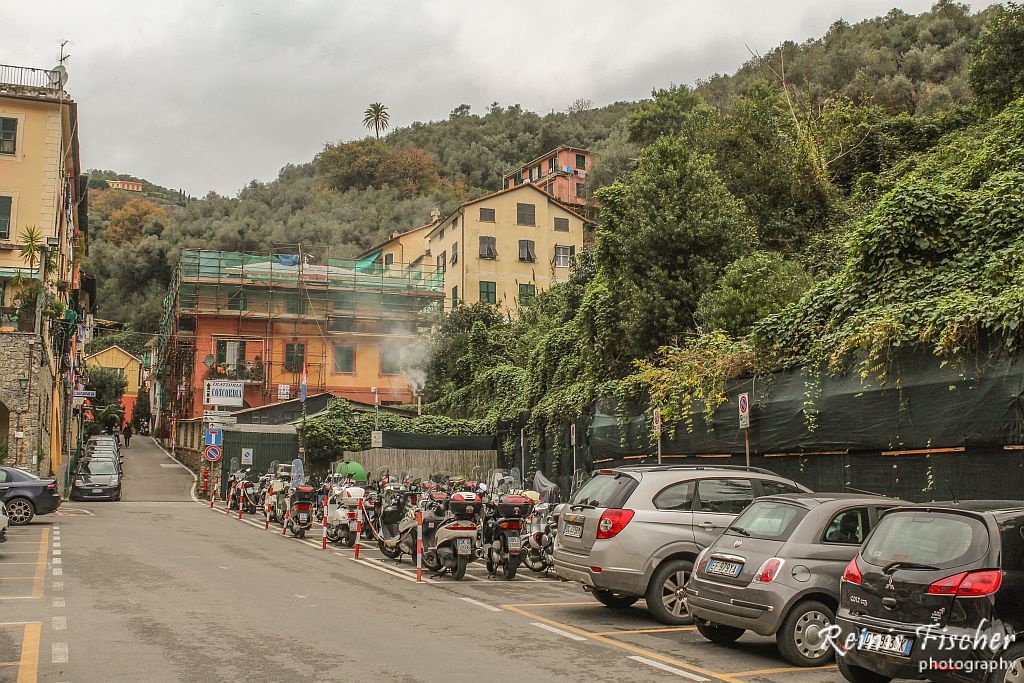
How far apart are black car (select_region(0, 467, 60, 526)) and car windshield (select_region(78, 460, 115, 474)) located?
920 centimetres

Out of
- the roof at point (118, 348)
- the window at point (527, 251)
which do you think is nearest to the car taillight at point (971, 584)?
the window at point (527, 251)

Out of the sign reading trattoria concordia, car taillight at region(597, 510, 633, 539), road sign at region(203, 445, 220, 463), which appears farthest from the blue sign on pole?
car taillight at region(597, 510, 633, 539)

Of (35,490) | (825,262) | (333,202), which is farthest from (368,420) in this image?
(333,202)

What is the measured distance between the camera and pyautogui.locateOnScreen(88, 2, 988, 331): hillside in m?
30.4

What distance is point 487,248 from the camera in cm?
5662

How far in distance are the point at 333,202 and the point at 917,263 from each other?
8031 cm

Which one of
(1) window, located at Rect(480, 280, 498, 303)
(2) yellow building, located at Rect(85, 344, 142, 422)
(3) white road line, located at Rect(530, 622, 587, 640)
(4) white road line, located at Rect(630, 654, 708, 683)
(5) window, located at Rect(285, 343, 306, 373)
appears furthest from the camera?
(2) yellow building, located at Rect(85, 344, 142, 422)

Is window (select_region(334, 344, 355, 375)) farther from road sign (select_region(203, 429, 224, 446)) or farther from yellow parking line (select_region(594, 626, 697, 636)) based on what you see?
yellow parking line (select_region(594, 626, 697, 636))

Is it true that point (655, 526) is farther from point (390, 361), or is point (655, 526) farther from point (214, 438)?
point (390, 361)

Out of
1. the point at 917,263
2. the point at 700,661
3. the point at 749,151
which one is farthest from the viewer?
the point at 749,151

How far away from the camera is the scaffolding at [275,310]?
53.1m

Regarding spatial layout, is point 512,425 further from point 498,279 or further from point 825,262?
point 498,279

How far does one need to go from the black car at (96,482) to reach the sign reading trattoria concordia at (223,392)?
12181 mm

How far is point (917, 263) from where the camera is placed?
17000 millimetres
